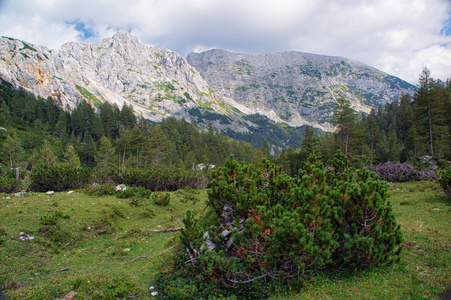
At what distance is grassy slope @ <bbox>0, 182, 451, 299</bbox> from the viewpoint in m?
6.04

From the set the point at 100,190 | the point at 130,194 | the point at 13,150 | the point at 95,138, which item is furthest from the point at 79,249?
the point at 95,138

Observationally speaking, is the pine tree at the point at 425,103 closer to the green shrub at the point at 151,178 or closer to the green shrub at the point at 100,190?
the green shrub at the point at 151,178

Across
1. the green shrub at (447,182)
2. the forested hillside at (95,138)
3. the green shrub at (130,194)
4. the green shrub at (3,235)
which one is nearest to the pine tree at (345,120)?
the green shrub at (447,182)

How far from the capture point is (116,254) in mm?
10453

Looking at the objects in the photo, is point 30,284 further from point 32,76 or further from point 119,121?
point 32,76

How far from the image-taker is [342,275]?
22.1 feet

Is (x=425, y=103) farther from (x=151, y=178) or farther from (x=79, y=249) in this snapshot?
(x=79, y=249)

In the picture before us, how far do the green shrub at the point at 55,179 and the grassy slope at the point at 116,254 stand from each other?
164 inches

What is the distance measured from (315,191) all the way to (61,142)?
96.6 m

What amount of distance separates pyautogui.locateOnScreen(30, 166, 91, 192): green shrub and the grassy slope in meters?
4.15

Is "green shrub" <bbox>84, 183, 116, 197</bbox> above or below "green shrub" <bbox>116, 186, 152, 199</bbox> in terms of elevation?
above

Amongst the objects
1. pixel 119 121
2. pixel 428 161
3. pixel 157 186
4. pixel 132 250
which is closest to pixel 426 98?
pixel 428 161

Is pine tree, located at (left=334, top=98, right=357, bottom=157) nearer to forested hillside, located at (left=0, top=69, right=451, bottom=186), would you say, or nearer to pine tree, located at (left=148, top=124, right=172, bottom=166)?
forested hillside, located at (left=0, top=69, right=451, bottom=186)

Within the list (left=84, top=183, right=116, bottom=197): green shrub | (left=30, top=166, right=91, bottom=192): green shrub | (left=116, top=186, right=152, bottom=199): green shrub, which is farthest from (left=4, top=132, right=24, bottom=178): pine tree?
(left=116, top=186, right=152, bottom=199): green shrub
